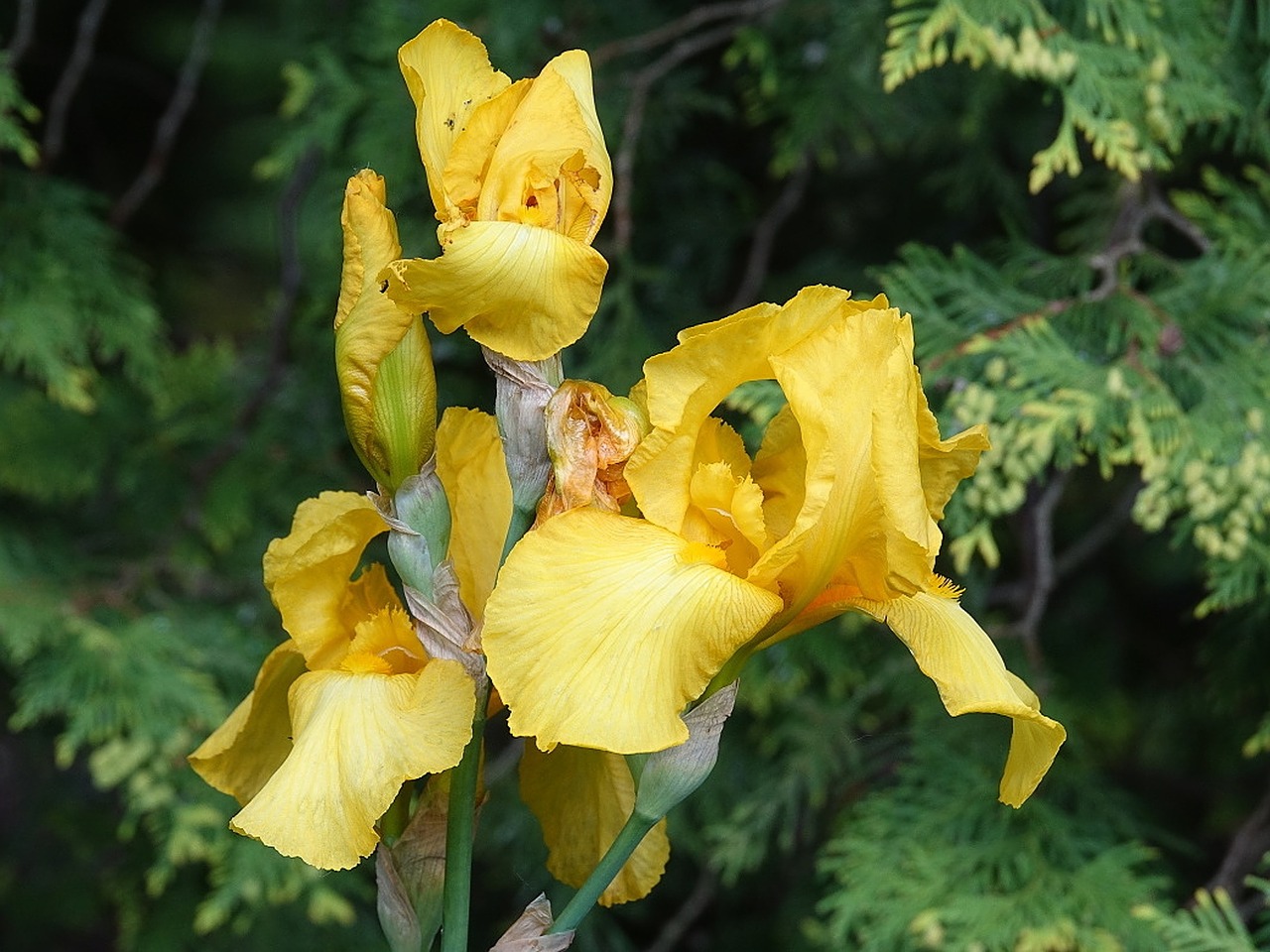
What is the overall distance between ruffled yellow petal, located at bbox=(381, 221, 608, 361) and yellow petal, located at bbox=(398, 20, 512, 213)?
2.9 inches

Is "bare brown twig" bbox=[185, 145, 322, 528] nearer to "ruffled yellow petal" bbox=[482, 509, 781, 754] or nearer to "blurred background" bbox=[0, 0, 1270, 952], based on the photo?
"blurred background" bbox=[0, 0, 1270, 952]

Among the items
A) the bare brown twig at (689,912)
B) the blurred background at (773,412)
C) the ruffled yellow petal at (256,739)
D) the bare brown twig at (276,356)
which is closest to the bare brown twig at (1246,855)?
the blurred background at (773,412)

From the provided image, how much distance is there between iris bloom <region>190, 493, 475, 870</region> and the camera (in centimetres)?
70

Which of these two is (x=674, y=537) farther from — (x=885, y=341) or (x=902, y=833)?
(x=902, y=833)

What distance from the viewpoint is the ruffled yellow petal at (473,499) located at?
870 mm

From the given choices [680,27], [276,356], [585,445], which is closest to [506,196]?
[585,445]

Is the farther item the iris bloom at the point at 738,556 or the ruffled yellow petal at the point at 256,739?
the ruffled yellow petal at the point at 256,739

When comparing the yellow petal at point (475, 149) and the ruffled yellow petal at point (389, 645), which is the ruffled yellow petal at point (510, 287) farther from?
the ruffled yellow petal at point (389, 645)

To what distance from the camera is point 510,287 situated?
0.71 metres

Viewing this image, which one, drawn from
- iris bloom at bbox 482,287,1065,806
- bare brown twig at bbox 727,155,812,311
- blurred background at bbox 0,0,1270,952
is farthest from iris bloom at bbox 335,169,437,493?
bare brown twig at bbox 727,155,812,311

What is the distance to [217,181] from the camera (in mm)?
3260

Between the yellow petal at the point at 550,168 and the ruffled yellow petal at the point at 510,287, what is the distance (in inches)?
1.2

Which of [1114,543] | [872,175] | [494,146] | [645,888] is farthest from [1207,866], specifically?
[494,146]

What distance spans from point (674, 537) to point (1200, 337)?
3.11 feet
